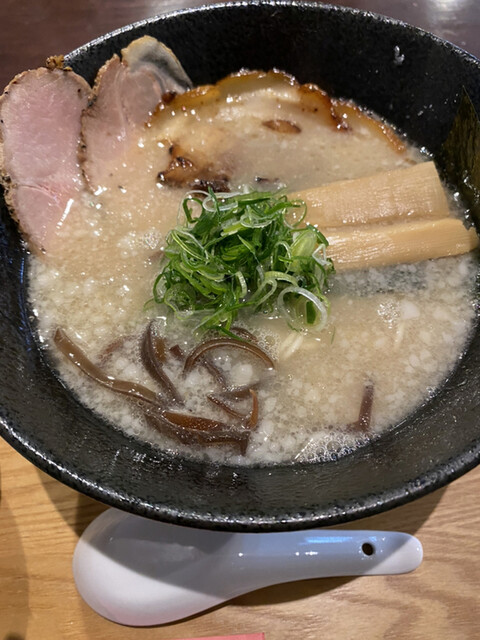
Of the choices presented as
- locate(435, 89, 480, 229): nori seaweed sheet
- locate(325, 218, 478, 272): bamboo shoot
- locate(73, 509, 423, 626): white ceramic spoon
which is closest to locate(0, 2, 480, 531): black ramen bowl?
locate(435, 89, 480, 229): nori seaweed sheet

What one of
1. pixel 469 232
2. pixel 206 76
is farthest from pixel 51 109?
pixel 469 232

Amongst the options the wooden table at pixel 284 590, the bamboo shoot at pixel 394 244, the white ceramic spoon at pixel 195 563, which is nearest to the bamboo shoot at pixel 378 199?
the bamboo shoot at pixel 394 244

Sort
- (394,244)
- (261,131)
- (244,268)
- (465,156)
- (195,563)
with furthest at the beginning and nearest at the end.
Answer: (261,131), (465,156), (394,244), (244,268), (195,563)

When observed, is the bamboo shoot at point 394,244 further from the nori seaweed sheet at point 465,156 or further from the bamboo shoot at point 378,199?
the nori seaweed sheet at point 465,156

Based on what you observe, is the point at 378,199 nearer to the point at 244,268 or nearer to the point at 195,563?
the point at 244,268

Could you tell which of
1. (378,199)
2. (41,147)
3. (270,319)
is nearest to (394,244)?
(378,199)

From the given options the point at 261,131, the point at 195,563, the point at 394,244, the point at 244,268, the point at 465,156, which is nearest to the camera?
the point at 195,563
